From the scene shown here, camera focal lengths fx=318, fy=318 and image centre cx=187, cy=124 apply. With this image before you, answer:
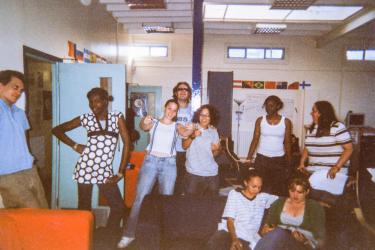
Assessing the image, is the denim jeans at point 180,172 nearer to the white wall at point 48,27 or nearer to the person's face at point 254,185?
the person's face at point 254,185

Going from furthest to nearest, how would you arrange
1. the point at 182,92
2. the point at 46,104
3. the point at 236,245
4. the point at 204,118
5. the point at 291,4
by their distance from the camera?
the point at 291,4 < the point at 46,104 < the point at 182,92 < the point at 204,118 < the point at 236,245

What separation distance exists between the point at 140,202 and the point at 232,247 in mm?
1003

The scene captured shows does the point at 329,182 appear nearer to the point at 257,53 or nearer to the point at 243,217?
the point at 243,217

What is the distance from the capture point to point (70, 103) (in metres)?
3.96

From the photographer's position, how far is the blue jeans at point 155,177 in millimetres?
3010

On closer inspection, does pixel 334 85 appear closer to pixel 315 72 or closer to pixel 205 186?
pixel 315 72

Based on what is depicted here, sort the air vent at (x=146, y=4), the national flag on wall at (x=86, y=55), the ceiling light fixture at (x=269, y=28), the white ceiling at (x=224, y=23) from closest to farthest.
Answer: the national flag on wall at (x=86, y=55), the air vent at (x=146, y=4), the white ceiling at (x=224, y=23), the ceiling light fixture at (x=269, y=28)

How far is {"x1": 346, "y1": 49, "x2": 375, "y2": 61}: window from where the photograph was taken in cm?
905

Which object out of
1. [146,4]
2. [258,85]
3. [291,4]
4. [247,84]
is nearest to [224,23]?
[247,84]

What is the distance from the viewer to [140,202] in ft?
10.00

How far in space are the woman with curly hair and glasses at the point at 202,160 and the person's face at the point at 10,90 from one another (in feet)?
4.98

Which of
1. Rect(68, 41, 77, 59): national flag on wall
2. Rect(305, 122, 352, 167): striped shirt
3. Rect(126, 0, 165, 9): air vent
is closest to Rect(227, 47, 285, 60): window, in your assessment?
Rect(126, 0, 165, 9): air vent

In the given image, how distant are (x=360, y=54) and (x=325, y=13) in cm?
300

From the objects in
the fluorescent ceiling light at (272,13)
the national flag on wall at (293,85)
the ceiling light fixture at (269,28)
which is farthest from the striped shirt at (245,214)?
the national flag on wall at (293,85)
